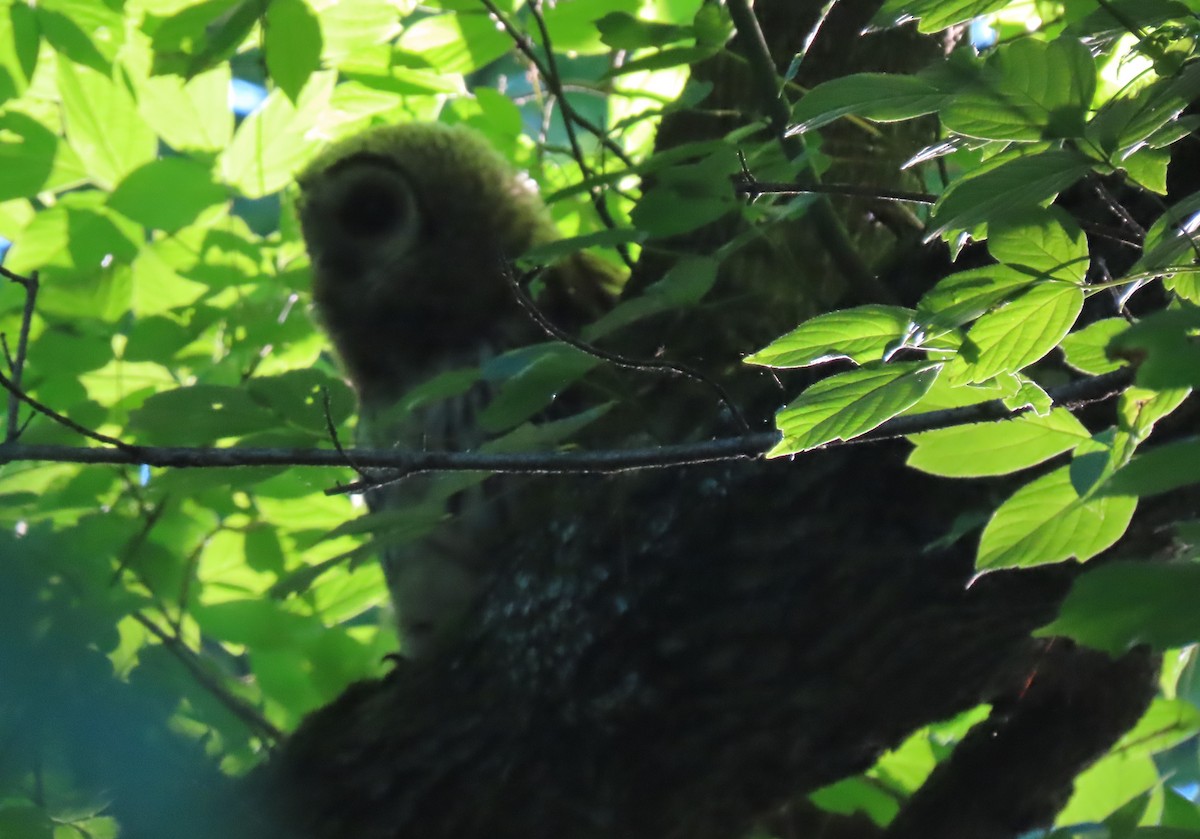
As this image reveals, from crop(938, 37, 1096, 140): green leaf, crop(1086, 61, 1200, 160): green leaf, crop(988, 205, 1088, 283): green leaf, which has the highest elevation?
crop(938, 37, 1096, 140): green leaf

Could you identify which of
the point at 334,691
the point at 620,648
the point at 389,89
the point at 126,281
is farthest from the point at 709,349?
the point at 126,281

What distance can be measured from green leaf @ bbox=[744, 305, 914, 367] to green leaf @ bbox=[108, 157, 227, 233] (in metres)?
1.18

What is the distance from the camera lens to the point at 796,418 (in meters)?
0.80

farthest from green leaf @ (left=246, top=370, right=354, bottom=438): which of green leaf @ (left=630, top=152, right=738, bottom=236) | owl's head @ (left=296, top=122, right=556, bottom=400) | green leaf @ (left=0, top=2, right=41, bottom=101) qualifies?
owl's head @ (left=296, top=122, right=556, bottom=400)

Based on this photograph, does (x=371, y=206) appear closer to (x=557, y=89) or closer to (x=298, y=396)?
(x=557, y=89)

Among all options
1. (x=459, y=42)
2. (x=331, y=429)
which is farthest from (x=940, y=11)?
(x=459, y=42)

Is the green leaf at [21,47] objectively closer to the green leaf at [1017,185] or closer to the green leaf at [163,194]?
the green leaf at [163,194]

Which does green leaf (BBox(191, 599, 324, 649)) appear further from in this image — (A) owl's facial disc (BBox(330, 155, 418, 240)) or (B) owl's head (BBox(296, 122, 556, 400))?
(A) owl's facial disc (BBox(330, 155, 418, 240))

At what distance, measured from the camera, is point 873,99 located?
753 mm

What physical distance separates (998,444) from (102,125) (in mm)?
1348

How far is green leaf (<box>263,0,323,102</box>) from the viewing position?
4.66 ft

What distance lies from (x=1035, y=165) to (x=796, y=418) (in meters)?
0.21

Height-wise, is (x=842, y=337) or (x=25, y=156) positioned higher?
(x=25, y=156)

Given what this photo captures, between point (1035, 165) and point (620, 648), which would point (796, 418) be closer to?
point (1035, 165)
